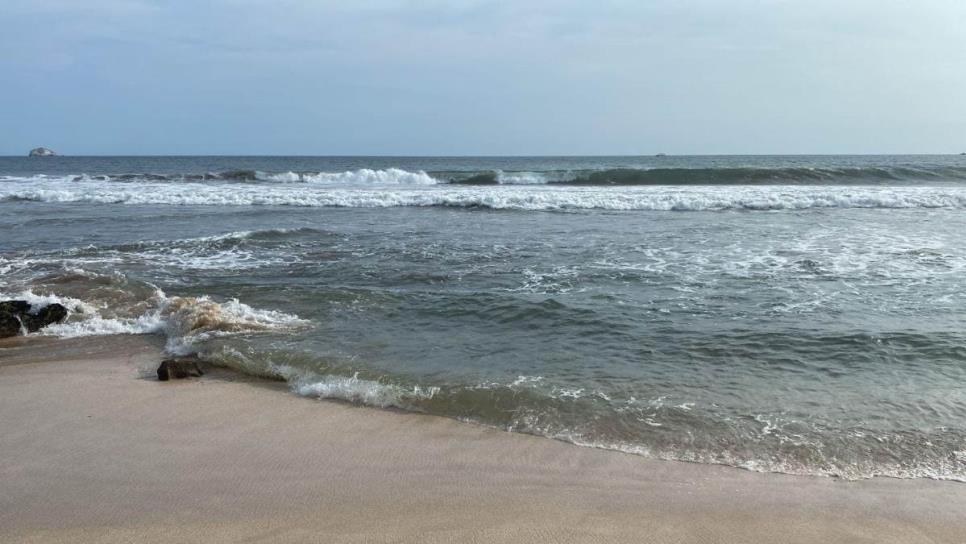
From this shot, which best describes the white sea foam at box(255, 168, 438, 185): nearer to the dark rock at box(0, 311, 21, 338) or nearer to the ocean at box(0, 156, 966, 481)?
the ocean at box(0, 156, 966, 481)

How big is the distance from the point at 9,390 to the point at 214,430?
2227mm

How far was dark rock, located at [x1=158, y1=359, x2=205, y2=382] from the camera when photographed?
18.9 ft

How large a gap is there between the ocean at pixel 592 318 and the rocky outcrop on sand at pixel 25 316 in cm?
22

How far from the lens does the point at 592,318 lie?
289 inches

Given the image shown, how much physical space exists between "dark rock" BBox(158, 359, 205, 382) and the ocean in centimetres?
29

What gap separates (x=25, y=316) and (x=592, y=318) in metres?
6.26

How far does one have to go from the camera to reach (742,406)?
4.88 meters

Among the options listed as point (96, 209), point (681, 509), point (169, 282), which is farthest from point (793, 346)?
point (96, 209)

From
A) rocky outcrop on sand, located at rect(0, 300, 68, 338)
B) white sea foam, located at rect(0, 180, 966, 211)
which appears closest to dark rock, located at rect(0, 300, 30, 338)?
rocky outcrop on sand, located at rect(0, 300, 68, 338)

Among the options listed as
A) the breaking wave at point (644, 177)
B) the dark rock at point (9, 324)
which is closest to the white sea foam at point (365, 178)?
the breaking wave at point (644, 177)

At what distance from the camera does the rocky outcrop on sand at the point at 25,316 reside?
7270 mm

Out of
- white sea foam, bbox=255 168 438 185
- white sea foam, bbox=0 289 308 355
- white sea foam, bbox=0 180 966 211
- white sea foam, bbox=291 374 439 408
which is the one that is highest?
white sea foam, bbox=255 168 438 185

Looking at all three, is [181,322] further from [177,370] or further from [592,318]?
[592,318]

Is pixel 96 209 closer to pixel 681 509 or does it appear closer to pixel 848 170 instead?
pixel 681 509
